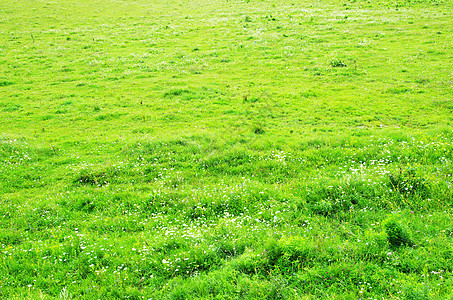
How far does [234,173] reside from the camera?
36.0ft

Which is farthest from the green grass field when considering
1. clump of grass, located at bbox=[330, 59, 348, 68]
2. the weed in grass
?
clump of grass, located at bbox=[330, 59, 348, 68]


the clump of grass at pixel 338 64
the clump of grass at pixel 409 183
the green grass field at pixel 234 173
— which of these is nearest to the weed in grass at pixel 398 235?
the green grass field at pixel 234 173

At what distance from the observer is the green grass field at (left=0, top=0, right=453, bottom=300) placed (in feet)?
20.5

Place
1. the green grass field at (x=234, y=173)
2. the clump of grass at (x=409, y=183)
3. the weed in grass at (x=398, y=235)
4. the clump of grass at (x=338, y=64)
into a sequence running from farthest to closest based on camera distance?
the clump of grass at (x=338, y=64) < the clump of grass at (x=409, y=183) < the weed in grass at (x=398, y=235) < the green grass field at (x=234, y=173)

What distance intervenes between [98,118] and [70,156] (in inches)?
193

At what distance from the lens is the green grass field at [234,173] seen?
20.5 ft

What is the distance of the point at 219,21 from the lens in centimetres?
4038

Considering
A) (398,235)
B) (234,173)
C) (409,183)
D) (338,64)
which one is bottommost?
(234,173)

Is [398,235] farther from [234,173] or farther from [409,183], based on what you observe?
[234,173]

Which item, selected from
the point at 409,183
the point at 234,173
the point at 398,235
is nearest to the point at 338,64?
the point at 234,173

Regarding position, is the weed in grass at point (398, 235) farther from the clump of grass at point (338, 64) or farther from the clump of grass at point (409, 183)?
the clump of grass at point (338, 64)

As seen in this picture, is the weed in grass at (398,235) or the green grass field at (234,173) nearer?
the green grass field at (234,173)

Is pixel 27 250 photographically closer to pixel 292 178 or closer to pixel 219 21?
pixel 292 178

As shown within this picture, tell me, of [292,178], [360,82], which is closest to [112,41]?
[360,82]
